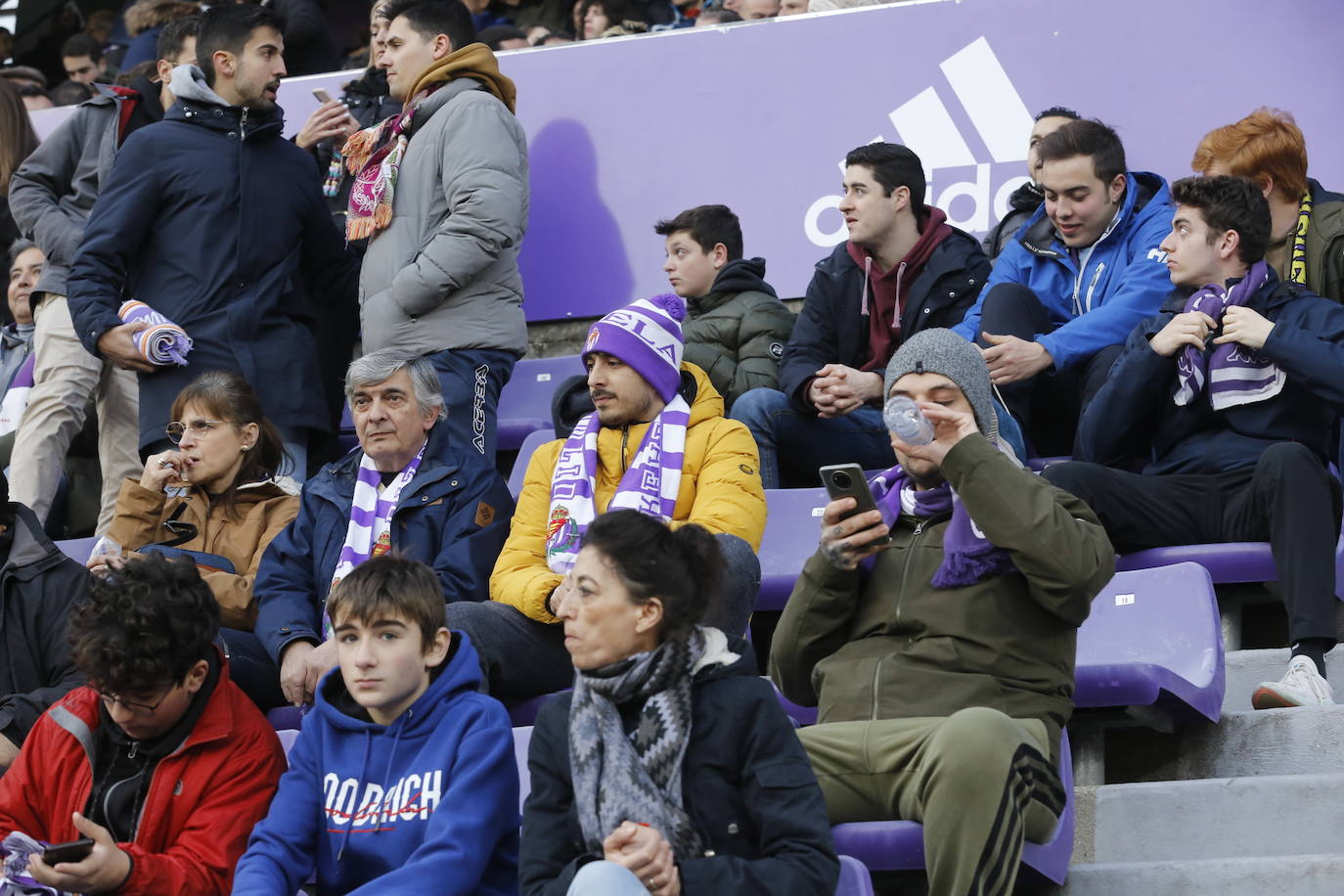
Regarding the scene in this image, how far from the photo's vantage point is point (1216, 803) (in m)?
3.59

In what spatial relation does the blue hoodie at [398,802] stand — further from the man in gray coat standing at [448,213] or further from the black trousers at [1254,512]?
the black trousers at [1254,512]

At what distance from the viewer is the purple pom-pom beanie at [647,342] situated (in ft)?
14.2

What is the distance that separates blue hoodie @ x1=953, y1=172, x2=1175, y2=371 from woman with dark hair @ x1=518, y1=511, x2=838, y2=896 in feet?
7.47

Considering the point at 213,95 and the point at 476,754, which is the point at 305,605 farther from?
the point at 213,95

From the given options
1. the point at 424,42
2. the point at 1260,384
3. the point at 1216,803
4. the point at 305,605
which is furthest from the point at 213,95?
the point at 1216,803

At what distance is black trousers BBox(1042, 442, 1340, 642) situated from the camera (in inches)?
159


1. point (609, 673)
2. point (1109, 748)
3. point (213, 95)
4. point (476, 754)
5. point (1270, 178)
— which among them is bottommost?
point (1109, 748)

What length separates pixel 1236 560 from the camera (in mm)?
4309

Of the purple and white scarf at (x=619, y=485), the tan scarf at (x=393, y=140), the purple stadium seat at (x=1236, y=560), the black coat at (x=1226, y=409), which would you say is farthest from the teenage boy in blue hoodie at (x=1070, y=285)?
the tan scarf at (x=393, y=140)

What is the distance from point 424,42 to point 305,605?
6.91 feet

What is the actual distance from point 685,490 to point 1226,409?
1361 millimetres

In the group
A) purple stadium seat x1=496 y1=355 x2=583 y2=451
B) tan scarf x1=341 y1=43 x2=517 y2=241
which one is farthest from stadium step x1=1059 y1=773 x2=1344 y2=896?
tan scarf x1=341 y1=43 x2=517 y2=241

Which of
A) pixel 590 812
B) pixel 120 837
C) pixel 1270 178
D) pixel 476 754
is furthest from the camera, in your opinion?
pixel 1270 178

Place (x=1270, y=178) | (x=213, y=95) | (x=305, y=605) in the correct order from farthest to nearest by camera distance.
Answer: (x=213, y=95) → (x=1270, y=178) → (x=305, y=605)
